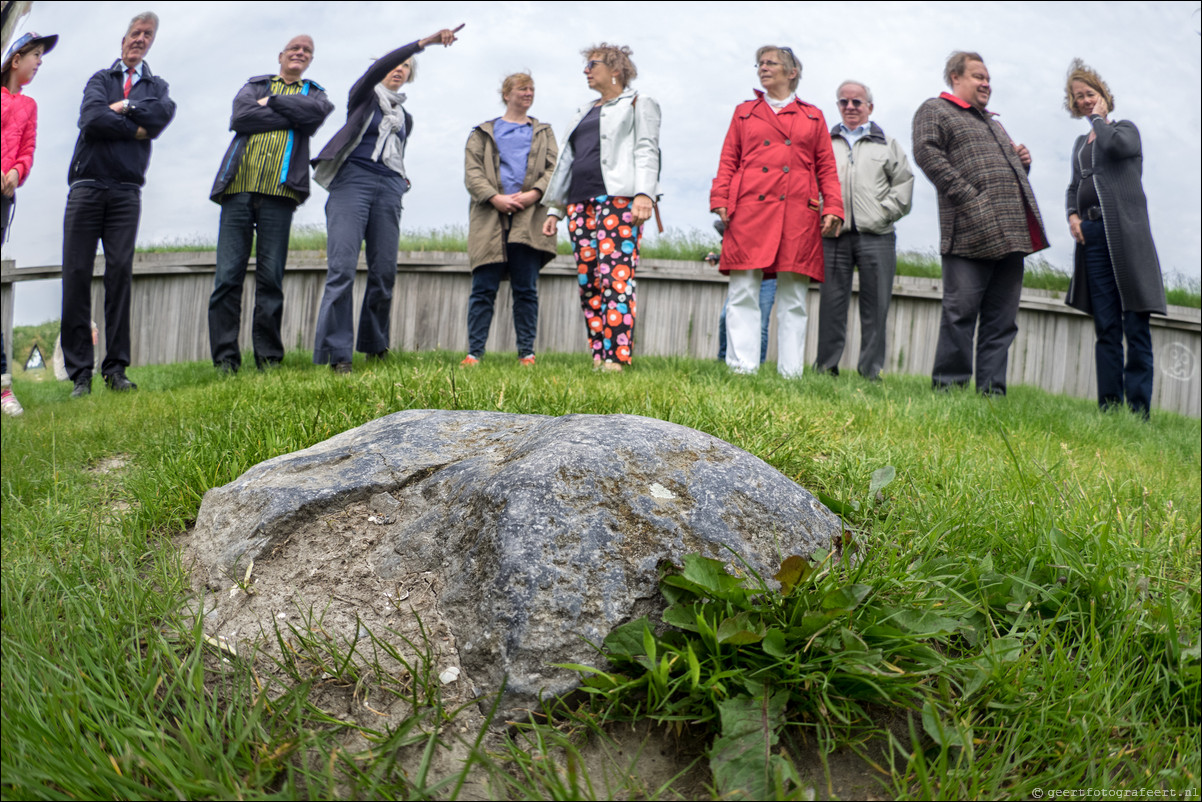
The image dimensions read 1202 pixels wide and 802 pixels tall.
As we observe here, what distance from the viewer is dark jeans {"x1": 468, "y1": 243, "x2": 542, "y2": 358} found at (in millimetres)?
5695

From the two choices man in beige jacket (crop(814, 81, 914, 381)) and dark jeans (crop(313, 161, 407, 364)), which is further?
man in beige jacket (crop(814, 81, 914, 381))

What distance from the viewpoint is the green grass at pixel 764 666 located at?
47.9 inches

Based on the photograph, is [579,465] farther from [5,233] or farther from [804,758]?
[5,233]

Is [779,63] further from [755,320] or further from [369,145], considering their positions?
[369,145]

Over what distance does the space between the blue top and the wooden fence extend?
3013 mm

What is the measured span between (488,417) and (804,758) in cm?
128

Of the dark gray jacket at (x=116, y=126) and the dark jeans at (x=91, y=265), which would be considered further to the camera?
the dark jeans at (x=91, y=265)

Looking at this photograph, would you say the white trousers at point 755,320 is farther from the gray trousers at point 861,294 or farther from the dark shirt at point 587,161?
the dark shirt at point 587,161

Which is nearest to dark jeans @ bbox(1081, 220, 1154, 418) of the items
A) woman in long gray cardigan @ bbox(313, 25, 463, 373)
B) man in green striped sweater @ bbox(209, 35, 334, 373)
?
woman in long gray cardigan @ bbox(313, 25, 463, 373)

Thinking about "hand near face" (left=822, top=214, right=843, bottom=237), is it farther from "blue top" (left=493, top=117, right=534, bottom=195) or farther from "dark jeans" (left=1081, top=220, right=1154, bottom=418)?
"blue top" (left=493, top=117, right=534, bottom=195)

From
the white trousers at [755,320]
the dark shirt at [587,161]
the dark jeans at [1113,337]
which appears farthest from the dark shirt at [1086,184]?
the dark shirt at [587,161]

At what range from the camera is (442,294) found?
9094 mm

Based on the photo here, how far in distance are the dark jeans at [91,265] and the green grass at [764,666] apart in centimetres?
318

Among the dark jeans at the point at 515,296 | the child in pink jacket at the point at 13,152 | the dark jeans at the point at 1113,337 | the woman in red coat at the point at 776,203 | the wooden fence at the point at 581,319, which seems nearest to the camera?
the child in pink jacket at the point at 13,152
